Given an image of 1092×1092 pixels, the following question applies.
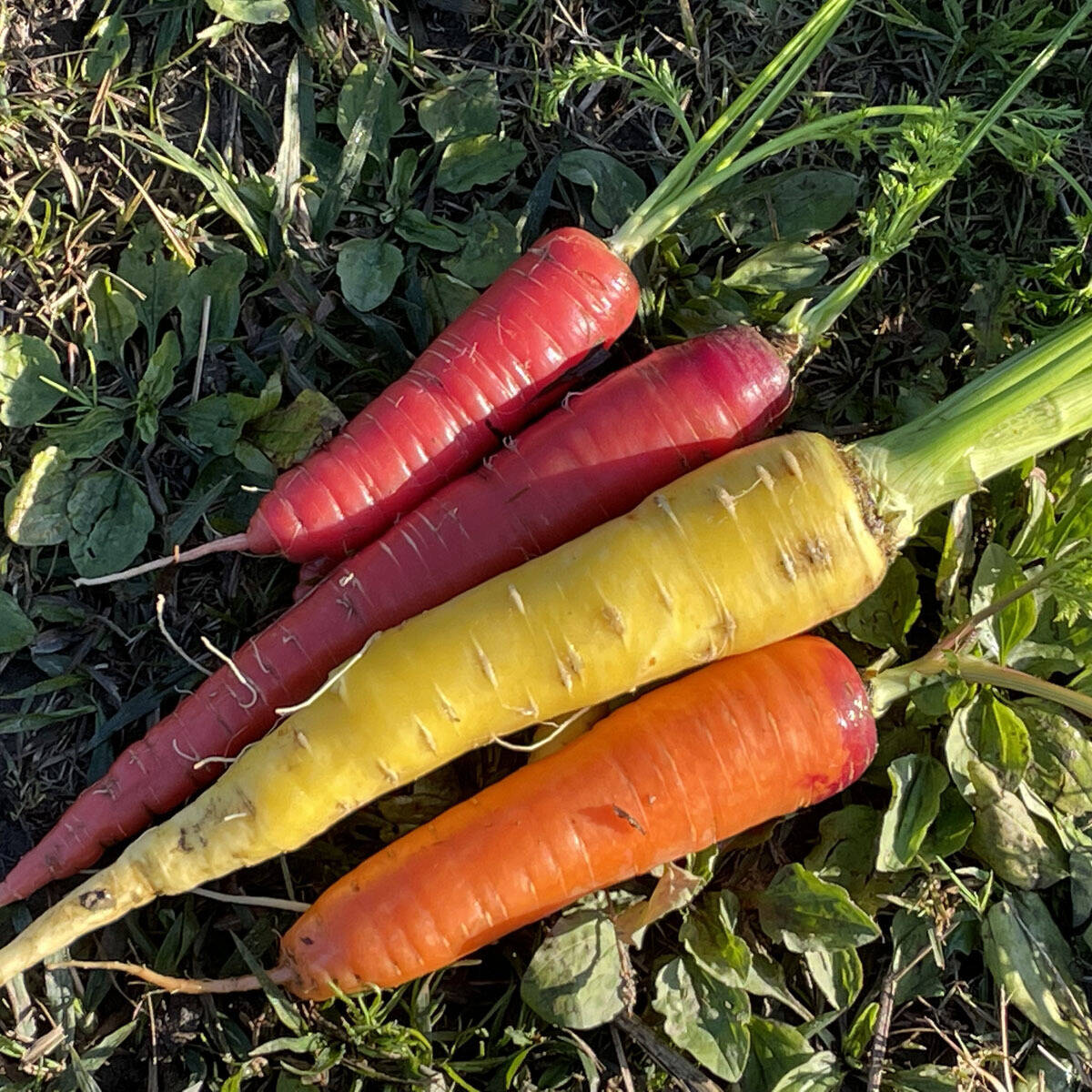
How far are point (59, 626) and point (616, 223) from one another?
1722mm

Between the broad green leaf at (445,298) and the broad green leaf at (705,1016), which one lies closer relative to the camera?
the broad green leaf at (705,1016)

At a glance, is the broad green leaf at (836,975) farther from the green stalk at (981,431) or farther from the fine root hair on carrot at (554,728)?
the green stalk at (981,431)

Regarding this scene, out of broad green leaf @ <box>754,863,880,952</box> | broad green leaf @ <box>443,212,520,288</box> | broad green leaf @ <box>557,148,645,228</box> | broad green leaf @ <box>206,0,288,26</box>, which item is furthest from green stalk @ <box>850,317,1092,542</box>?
broad green leaf @ <box>206,0,288,26</box>

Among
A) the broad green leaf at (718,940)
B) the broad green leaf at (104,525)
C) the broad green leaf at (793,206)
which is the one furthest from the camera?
the broad green leaf at (793,206)

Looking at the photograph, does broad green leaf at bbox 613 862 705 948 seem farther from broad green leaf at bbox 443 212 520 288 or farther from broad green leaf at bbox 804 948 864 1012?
broad green leaf at bbox 443 212 520 288

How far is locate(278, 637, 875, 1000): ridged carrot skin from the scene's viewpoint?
217 centimetres

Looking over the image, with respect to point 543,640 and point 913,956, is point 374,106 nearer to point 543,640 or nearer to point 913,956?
point 543,640

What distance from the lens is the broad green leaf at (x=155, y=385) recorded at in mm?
2445

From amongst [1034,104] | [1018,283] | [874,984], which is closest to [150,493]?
[874,984]

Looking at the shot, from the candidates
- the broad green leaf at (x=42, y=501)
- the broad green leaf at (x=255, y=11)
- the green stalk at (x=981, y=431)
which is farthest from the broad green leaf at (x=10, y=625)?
the green stalk at (x=981, y=431)

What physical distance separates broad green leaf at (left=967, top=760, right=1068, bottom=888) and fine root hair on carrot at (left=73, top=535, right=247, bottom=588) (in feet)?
5.83

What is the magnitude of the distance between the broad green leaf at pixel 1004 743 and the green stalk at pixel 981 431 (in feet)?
1.59

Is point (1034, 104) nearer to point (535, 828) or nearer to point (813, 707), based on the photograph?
point (813, 707)

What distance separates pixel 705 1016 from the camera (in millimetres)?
2223
